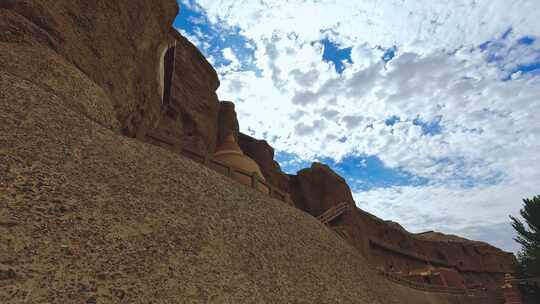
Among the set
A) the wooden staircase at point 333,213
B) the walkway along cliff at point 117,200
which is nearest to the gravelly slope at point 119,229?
the walkway along cliff at point 117,200

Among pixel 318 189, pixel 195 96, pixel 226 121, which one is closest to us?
pixel 195 96

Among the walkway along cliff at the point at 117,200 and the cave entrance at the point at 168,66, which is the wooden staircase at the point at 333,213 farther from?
the cave entrance at the point at 168,66

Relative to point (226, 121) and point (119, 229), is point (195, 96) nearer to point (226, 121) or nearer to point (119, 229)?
point (226, 121)

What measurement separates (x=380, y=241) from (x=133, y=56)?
35.7 m

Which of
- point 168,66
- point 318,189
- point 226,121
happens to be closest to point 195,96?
point 226,121

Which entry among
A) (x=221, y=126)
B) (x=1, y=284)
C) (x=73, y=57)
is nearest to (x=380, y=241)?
(x=221, y=126)

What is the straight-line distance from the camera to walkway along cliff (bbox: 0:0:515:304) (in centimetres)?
456

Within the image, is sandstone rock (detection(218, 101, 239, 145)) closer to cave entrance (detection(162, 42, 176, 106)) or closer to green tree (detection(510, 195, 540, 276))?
cave entrance (detection(162, 42, 176, 106))

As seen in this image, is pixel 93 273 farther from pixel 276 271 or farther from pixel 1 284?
pixel 276 271

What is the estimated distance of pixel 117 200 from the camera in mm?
6254

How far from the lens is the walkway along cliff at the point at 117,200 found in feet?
15.0

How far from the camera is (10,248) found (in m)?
4.06

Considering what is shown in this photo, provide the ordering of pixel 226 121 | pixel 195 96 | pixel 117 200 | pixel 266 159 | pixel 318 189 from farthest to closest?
1. pixel 266 159
2. pixel 318 189
3. pixel 226 121
4. pixel 195 96
5. pixel 117 200

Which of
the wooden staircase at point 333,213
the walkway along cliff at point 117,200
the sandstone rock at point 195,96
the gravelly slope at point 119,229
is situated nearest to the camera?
the gravelly slope at point 119,229
